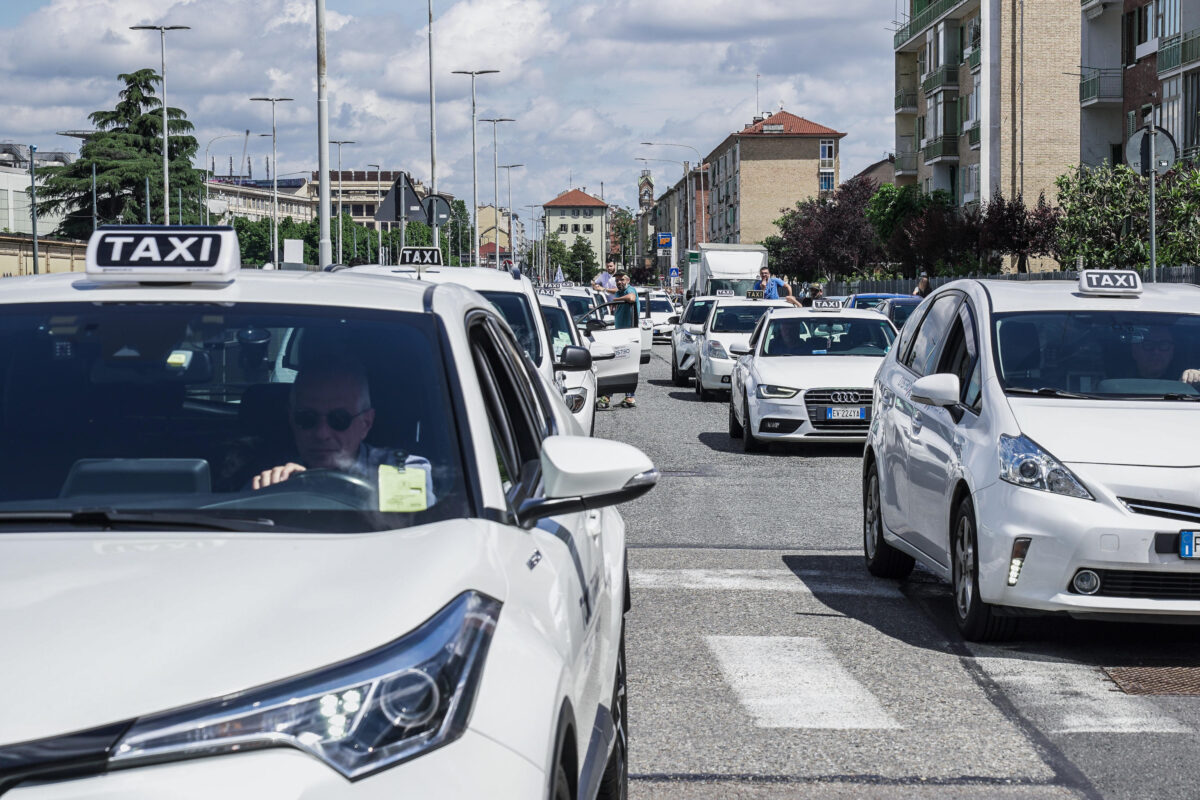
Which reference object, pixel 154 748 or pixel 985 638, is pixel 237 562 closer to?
pixel 154 748

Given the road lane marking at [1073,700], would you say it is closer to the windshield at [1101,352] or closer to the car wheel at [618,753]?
the windshield at [1101,352]

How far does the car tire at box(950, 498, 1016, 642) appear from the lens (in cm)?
751

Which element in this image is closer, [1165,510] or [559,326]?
[1165,510]

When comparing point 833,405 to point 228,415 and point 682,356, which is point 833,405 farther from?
point 228,415

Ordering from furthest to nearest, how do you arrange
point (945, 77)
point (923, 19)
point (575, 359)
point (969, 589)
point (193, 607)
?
point (923, 19)
point (945, 77)
point (575, 359)
point (969, 589)
point (193, 607)

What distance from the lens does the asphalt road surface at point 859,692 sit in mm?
5449

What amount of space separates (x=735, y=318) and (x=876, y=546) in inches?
711

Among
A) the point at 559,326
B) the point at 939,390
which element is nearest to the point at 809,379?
the point at 559,326

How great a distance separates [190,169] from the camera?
312ft

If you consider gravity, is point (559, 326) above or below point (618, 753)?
above

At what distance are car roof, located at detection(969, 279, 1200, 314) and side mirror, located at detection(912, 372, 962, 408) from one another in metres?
0.67

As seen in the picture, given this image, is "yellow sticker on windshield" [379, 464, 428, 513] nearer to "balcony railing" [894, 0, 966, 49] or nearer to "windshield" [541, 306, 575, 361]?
"windshield" [541, 306, 575, 361]

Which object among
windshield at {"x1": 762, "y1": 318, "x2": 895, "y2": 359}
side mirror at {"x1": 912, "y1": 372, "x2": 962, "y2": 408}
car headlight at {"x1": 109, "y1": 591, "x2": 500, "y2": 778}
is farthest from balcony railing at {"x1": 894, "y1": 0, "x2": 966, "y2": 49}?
car headlight at {"x1": 109, "y1": 591, "x2": 500, "y2": 778}

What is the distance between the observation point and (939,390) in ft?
26.2
